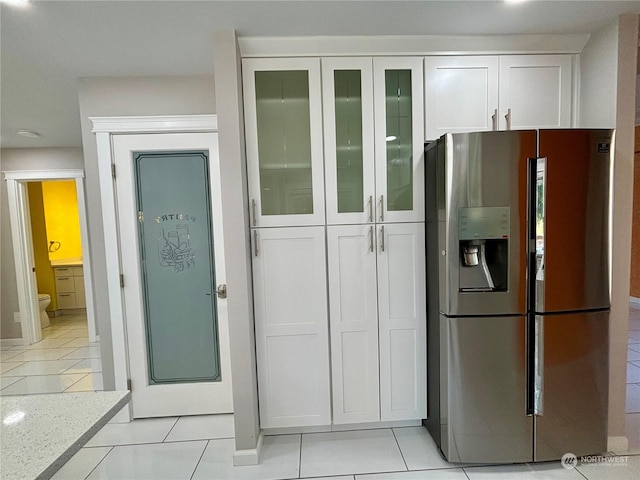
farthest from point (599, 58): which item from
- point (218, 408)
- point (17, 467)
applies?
point (218, 408)

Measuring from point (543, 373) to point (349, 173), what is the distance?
1.61 m

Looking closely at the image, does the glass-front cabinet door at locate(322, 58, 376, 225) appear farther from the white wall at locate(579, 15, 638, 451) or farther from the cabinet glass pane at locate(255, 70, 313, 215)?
the white wall at locate(579, 15, 638, 451)

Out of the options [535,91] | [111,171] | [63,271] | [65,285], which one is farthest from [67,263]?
[535,91]

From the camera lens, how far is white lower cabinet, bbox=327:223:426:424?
2102mm

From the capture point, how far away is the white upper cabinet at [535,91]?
2.07 meters

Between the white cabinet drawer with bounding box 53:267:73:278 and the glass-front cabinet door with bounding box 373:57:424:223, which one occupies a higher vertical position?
the glass-front cabinet door with bounding box 373:57:424:223

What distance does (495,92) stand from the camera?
2.08 meters

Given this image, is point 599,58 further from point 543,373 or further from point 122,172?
point 122,172

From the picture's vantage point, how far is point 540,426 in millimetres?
1849

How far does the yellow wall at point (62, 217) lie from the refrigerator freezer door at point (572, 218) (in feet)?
23.0

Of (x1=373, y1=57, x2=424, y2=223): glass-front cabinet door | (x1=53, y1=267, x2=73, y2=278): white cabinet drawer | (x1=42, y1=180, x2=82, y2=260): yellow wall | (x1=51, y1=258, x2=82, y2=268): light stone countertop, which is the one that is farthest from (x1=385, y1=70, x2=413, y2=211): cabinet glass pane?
(x1=42, y1=180, x2=82, y2=260): yellow wall

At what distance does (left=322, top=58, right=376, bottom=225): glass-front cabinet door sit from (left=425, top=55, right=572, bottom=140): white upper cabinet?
39cm

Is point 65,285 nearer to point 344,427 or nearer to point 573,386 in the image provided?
point 344,427

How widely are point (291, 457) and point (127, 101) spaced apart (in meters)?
2.69
